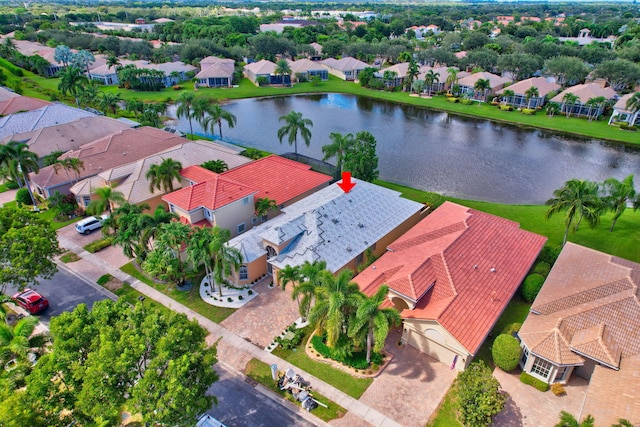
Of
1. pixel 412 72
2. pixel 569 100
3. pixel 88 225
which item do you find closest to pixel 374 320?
pixel 88 225

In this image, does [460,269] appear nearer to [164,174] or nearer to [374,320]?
[374,320]

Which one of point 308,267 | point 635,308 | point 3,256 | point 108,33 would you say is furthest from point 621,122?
point 108,33

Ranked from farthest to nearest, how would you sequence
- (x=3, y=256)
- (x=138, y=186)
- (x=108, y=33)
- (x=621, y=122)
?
(x=108, y=33), (x=621, y=122), (x=138, y=186), (x=3, y=256)

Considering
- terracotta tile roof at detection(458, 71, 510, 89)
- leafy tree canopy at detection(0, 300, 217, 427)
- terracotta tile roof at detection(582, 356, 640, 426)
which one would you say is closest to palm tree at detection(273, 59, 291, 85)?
terracotta tile roof at detection(458, 71, 510, 89)

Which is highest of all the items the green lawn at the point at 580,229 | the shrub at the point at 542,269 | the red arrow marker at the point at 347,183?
the red arrow marker at the point at 347,183

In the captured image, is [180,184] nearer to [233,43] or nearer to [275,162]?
[275,162]

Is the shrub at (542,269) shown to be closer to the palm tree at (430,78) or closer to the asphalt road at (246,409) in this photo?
the asphalt road at (246,409)

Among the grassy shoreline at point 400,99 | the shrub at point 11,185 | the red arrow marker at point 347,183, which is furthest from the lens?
the grassy shoreline at point 400,99

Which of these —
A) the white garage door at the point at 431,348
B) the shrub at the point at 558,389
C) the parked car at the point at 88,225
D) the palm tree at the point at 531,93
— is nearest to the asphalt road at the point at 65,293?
the parked car at the point at 88,225
